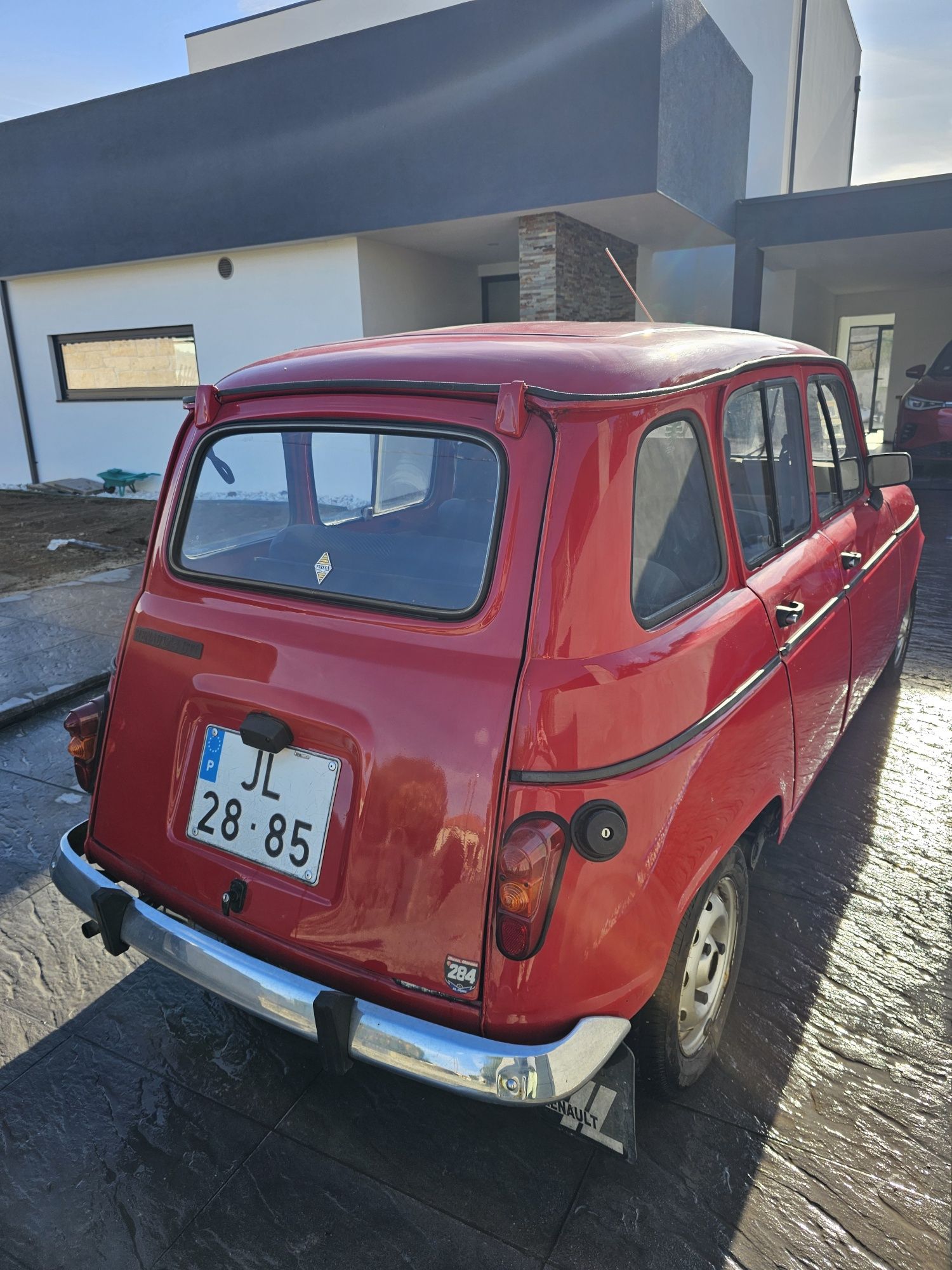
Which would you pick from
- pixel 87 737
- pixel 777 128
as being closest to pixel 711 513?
pixel 87 737

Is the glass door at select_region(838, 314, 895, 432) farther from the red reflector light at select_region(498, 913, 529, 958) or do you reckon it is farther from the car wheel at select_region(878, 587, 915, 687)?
the red reflector light at select_region(498, 913, 529, 958)

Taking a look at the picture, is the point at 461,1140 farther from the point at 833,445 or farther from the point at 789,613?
the point at 833,445

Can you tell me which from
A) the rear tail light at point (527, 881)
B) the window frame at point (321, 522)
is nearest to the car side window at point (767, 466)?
the window frame at point (321, 522)

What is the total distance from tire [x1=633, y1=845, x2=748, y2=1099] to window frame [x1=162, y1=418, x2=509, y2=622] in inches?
38.2

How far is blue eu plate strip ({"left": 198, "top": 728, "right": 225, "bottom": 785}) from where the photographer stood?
86.4 inches

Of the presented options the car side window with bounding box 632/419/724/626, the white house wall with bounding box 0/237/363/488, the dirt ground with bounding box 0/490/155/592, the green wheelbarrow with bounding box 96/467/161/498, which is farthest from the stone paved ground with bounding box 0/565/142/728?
the green wheelbarrow with bounding box 96/467/161/498

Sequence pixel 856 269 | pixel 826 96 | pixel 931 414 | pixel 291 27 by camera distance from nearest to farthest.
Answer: pixel 931 414
pixel 856 269
pixel 291 27
pixel 826 96

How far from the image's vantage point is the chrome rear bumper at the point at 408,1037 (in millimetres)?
1705

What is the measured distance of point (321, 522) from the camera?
266 centimetres

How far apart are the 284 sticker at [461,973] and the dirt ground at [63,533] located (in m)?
7.43

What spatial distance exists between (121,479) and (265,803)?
13.9m

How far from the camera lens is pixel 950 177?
11.3 metres

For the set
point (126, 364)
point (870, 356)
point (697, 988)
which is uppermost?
point (126, 364)

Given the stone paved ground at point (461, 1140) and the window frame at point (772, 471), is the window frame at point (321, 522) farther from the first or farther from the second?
the stone paved ground at point (461, 1140)
